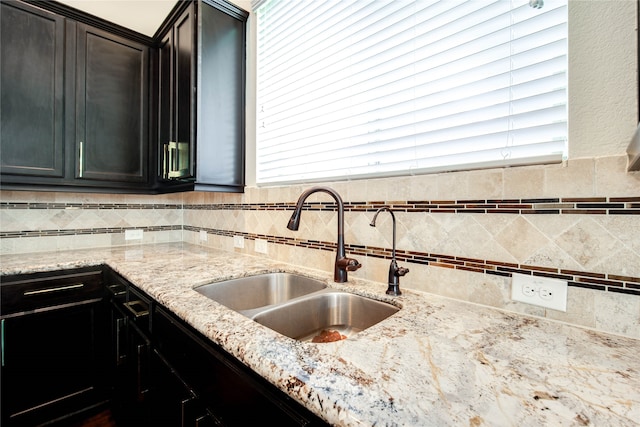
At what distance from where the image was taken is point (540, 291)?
808mm

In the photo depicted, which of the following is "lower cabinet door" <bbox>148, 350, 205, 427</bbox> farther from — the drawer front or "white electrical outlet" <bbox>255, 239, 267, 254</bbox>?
the drawer front

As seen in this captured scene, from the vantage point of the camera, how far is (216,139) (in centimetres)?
179

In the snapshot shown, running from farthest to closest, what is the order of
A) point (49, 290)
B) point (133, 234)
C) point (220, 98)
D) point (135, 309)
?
point (133, 234)
point (220, 98)
point (49, 290)
point (135, 309)

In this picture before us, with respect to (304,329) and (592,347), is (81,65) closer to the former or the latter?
(304,329)

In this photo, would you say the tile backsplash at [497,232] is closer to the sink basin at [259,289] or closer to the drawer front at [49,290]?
the sink basin at [259,289]

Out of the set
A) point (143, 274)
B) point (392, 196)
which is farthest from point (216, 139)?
point (392, 196)

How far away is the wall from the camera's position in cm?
70

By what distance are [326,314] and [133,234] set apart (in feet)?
6.83

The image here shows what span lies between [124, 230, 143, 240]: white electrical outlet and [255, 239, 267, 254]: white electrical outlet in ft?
4.30

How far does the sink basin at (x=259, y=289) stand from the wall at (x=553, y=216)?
151 millimetres

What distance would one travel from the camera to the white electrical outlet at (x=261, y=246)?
1721 millimetres

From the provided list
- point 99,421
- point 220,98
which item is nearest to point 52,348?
point 99,421

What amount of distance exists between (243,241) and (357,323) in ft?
3.55

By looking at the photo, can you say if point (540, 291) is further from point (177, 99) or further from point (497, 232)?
point (177, 99)
